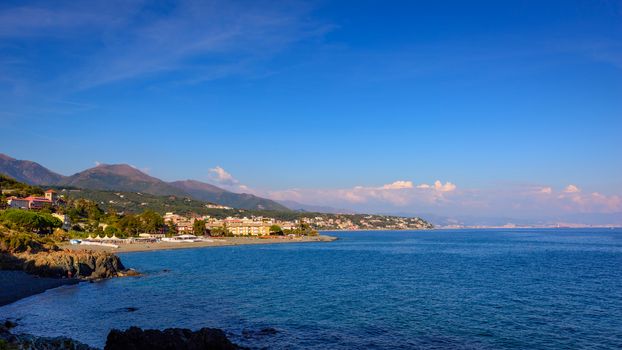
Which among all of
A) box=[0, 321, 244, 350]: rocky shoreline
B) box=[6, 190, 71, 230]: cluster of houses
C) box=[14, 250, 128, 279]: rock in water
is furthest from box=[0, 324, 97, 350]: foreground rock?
box=[6, 190, 71, 230]: cluster of houses

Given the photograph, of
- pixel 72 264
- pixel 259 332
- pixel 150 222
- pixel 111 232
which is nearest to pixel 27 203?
pixel 150 222

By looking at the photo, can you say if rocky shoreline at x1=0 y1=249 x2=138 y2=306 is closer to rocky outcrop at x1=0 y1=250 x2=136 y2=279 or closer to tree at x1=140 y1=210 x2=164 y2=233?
rocky outcrop at x1=0 y1=250 x2=136 y2=279

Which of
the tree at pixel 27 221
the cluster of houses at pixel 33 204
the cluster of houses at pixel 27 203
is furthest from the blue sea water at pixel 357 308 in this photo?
the cluster of houses at pixel 27 203

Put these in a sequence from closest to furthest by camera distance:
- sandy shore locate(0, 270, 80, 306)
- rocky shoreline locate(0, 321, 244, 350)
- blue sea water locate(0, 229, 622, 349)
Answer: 1. rocky shoreline locate(0, 321, 244, 350)
2. blue sea water locate(0, 229, 622, 349)
3. sandy shore locate(0, 270, 80, 306)

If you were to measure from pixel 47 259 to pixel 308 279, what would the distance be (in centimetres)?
3502

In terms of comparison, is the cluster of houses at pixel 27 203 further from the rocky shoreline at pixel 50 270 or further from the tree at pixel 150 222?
the rocky shoreline at pixel 50 270

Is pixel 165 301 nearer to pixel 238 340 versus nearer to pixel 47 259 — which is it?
pixel 238 340

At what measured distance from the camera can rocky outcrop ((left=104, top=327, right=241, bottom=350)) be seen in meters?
25.2

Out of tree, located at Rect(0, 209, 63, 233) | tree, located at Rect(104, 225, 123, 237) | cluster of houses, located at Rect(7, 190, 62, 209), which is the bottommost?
tree, located at Rect(104, 225, 123, 237)

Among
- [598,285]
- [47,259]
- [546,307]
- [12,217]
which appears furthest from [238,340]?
[12,217]

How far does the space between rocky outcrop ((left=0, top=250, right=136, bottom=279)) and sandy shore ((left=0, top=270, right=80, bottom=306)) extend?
102 inches

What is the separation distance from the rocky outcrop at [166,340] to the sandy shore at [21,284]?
23.9 m

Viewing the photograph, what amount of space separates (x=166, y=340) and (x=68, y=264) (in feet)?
146

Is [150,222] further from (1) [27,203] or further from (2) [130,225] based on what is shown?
(1) [27,203]
